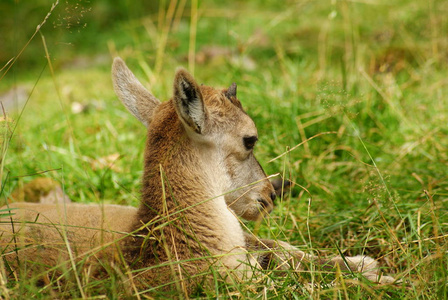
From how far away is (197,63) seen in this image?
8180 mm

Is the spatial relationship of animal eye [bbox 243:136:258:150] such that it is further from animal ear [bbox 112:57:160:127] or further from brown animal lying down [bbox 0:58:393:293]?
animal ear [bbox 112:57:160:127]

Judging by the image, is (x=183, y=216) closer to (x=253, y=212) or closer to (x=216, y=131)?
(x=216, y=131)

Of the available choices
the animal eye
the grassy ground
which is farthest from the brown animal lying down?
the grassy ground

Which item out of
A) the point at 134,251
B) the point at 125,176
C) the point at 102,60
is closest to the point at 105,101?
the point at 125,176

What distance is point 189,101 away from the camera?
2.95m

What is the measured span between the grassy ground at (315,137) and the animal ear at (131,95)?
1.48 ft

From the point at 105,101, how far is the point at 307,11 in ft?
15.8

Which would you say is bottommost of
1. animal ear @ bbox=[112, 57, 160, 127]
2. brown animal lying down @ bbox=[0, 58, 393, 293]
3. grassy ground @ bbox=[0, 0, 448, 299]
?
grassy ground @ bbox=[0, 0, 448, 299]

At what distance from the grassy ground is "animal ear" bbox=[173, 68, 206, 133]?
603 millimetres

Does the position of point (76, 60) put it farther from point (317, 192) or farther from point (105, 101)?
point (317, 192)

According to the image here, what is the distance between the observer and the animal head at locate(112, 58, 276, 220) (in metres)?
2.97

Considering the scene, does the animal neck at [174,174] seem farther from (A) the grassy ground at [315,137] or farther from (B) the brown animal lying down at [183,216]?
(A) the grassy ground at [315,137]

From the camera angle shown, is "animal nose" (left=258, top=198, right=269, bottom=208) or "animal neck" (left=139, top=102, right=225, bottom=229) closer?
"animal neck" (left=139, top=102, right=225, bottom=229)

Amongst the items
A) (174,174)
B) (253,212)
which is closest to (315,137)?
(253,212)
